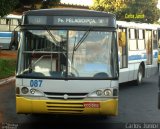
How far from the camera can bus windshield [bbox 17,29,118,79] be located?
37.4 ft

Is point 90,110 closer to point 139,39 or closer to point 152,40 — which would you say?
point 139,39

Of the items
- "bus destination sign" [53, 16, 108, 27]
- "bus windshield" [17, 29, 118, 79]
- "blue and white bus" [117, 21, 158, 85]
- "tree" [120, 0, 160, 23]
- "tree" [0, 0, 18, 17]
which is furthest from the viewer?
"tree" [120, 0, 160, 23]

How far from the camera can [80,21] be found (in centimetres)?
1178

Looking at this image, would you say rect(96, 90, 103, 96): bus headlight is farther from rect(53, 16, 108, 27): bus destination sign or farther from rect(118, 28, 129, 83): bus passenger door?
rect(118, 28, 129, 83): bus passenger door

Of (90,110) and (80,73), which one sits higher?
(80,73)

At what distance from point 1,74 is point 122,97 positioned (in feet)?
23.0

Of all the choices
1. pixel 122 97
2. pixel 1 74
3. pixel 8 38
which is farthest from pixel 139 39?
pixel 8 38

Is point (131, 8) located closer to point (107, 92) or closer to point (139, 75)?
point (139, 75)

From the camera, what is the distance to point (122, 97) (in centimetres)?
1727

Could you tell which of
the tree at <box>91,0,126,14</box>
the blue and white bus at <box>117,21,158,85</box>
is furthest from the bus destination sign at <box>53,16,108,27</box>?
the tree at <box>91,0,126,14</box>

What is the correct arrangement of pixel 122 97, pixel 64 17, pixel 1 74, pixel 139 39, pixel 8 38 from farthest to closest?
pixel 8 38 → pixel 1 74 → pixel 139 39 → pixel 122 97 → pixel 64 17

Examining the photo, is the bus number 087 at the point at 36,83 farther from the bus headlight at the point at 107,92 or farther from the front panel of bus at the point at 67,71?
the bus headlight at the point at 107,92

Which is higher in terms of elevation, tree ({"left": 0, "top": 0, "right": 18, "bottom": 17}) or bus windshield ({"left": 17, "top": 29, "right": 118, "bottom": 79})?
tree ({"left": 0, "top": 0, "right": 18, "bottom": 17})

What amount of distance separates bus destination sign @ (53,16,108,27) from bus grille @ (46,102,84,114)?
182 cm
